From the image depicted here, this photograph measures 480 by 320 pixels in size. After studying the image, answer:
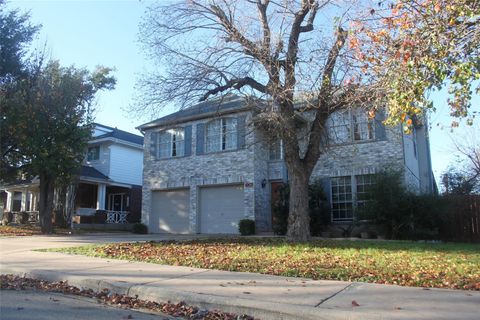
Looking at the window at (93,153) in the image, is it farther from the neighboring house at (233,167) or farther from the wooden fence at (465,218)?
the wooden fence at (465,218)

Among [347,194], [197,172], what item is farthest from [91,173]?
[347,194]

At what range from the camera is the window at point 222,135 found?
74.9ft

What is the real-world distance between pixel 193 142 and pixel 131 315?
18279mm

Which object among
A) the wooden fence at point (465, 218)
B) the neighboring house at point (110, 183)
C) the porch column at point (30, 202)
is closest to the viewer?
the wooden fence at point (465, 218)

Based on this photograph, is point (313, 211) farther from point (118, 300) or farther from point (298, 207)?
point (118, 300)

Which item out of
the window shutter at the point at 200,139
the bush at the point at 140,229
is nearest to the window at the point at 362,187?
the window shutter at the point at 200,139

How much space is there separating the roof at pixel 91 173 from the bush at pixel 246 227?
484 inches

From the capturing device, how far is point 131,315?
6113 mm

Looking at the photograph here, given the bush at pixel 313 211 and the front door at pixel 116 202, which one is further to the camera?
the front door at pixel 116 202

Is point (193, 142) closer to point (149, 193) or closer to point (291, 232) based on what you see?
point (149, 193)

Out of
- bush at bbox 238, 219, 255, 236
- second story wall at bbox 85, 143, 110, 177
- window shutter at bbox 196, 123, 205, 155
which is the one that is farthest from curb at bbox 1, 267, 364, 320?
second story wall at bbox 85, 143, 110, 177

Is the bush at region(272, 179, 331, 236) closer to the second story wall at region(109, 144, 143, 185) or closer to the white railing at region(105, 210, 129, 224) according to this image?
the white railing at region(105, 210, 129, 224)

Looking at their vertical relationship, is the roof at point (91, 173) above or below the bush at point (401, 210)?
above

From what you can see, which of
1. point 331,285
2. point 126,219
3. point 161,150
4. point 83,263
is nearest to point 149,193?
point 161,150
